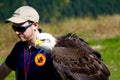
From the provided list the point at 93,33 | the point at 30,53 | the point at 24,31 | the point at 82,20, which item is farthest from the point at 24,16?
the point at 82,20

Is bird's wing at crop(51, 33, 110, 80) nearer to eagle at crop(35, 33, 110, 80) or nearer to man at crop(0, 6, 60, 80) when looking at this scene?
eagle at crop(35, 33, 110, 80)

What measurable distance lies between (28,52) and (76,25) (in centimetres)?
1660

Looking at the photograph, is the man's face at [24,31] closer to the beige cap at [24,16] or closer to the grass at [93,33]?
the beige cap at [24,16]

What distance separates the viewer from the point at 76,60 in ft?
22.6

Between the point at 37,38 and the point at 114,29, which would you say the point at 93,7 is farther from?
the point at 37,38

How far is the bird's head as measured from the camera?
6.31 m

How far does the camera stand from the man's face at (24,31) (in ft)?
22.0

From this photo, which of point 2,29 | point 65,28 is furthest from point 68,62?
point 65,28

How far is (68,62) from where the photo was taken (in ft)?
22.4

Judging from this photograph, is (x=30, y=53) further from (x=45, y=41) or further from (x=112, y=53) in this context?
(x=112, y=53)

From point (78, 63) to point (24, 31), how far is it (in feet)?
2.59

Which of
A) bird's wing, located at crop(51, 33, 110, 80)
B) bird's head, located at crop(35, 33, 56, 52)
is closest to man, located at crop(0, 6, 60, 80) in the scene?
bird's wing, located at crop(51, 33, 110, 80)

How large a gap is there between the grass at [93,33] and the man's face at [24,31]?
8.63 metres

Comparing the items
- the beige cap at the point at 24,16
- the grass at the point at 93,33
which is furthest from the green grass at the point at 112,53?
the beige cap at the point at 24,16
